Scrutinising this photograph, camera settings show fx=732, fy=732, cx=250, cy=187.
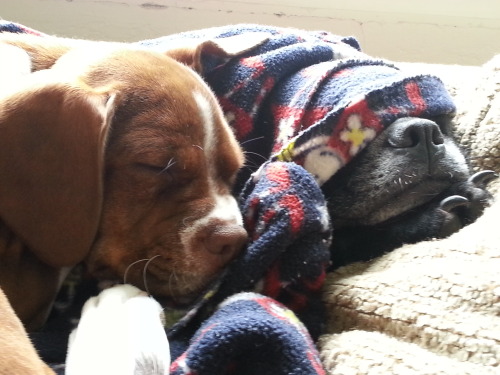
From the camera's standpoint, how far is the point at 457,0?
244 centimetres

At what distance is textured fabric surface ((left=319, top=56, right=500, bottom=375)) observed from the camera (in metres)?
0.81

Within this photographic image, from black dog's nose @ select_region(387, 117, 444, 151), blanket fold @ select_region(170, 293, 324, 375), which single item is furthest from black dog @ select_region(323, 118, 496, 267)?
blanket fold @ select_region(170, 293, 324, 375)

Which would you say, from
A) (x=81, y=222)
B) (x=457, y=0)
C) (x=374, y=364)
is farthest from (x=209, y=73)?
(x=457, y=0)

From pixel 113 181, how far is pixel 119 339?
292 millimetres

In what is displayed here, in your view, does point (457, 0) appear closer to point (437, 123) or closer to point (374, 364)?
point (437, 123)

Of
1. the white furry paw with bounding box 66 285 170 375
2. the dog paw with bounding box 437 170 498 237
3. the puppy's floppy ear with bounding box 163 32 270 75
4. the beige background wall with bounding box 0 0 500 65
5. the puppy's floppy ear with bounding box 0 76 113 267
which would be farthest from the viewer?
the beige background wall with bounding box 0 0 500 65

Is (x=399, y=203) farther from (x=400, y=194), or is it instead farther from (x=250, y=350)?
(x=250, y=350)

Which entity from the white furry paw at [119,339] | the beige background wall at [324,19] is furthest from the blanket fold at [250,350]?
the beige background wall at [324,19]

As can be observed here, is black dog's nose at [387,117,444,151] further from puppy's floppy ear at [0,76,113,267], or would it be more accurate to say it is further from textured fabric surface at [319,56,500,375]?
puppy's floppy ear at [0,76,113,267]

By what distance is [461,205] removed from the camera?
1154 mm

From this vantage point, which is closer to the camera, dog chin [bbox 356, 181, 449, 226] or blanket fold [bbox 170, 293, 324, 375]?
blanket fold [bbox 170, 293, 324, 375]

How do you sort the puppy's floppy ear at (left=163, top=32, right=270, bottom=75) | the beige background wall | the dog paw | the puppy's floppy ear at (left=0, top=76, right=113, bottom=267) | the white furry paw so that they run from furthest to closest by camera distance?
the beige background wall
the puppy's floppy ear at (left=163, top=32, right=270, bottom=75)
the dog paw
the puppy's floppy ear at (left=0, top=76, right=113, bottom=267)
the white furry paw

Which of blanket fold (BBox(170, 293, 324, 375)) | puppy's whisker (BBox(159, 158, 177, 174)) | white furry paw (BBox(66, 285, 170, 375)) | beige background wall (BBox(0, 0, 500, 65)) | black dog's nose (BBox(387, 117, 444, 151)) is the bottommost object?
beige background wall (BBox(0, 0, 500, 65))

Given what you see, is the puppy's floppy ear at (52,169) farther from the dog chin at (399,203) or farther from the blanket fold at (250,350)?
the dog chin at (399,203)
